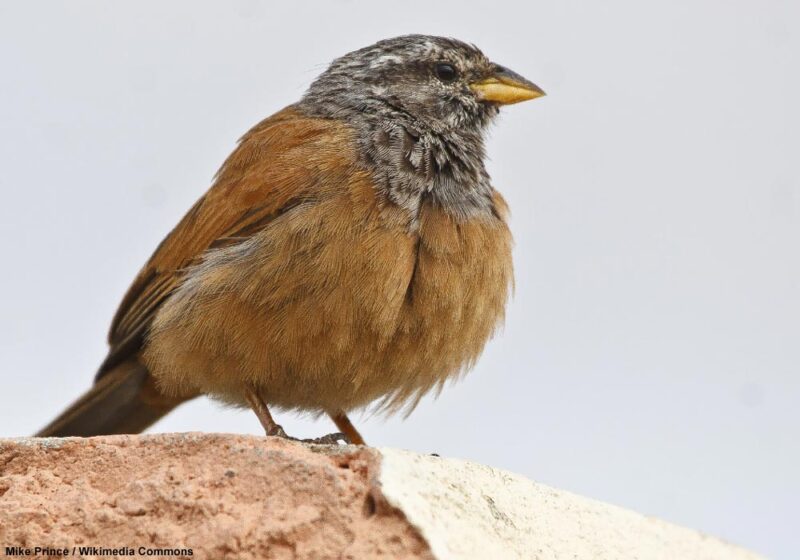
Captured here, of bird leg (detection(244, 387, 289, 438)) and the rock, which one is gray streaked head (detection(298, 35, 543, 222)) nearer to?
bird leg (detection(244, 387, 289, 438))

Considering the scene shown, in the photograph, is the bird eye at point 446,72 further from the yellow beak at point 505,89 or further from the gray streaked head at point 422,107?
the yellow beak at point 505,89

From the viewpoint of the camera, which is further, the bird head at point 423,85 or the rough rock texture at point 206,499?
the bird head at point 423,85

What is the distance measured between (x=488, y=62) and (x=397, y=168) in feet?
4.61

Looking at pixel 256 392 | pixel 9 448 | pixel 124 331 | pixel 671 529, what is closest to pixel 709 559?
pixel 671 529

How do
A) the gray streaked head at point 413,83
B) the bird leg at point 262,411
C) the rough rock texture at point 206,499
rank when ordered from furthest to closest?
the gray streaked head at point 413,83 < the bird leg at point 262,411 < the rough rock texture at point 206,499

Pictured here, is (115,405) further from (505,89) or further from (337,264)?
(505,89)

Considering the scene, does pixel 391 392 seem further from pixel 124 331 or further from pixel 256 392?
pixel 124 331

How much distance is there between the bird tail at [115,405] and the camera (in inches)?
273

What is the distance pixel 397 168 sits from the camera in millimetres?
A: 6086

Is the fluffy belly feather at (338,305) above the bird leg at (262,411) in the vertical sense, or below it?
above

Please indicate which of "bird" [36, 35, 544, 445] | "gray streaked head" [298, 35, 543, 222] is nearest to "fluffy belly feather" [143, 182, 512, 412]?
"bird" [36, 35, 544, 445]

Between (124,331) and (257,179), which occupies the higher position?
(257,179)

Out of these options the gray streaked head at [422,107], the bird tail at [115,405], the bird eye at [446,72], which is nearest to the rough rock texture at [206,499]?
the gray streaked head at [422,107]

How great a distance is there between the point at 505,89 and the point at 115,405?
2.93 metres
